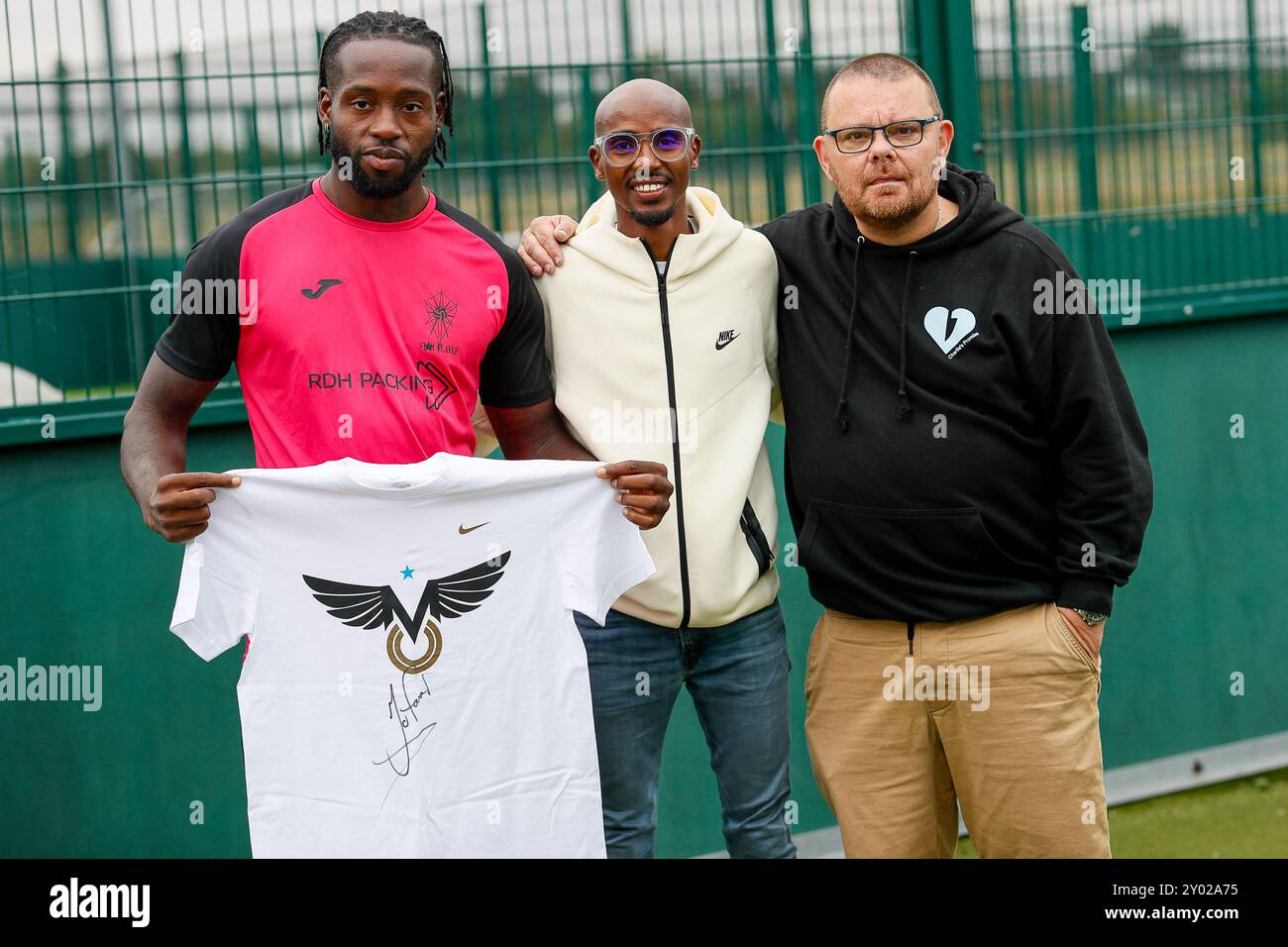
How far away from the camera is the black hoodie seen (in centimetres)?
308

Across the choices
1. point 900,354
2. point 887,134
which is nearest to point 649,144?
point 887,134

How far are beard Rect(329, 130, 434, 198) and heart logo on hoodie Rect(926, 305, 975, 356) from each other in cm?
119

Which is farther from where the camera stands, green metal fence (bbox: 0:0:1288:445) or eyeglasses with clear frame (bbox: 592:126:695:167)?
green metal fence (bbox: 0:0:1288:445)

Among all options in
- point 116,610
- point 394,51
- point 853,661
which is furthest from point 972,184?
point 116,610

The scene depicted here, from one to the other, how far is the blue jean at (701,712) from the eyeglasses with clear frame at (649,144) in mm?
1053

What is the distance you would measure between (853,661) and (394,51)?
1737mm

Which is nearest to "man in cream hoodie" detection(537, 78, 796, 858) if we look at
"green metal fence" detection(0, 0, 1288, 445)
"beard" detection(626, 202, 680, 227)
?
"beard" detection(626, 202, 680, 227)

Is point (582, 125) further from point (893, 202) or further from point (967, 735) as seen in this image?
point (967, 735)

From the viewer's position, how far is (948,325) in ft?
10.2

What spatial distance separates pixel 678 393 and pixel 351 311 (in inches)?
30.0

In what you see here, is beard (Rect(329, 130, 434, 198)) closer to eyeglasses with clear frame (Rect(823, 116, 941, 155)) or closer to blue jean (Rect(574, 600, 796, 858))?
eyeglasses with clear frame (Rect(823, 116, 941, 155))
